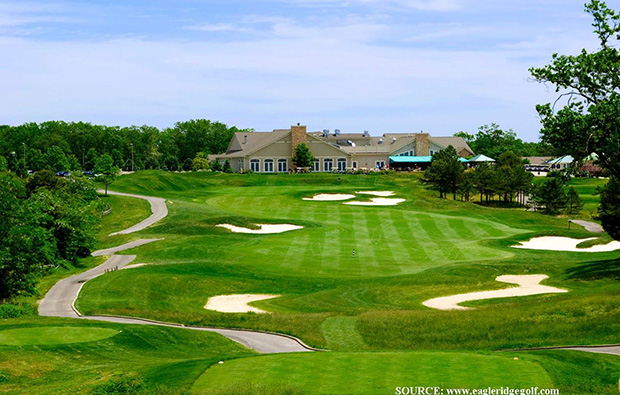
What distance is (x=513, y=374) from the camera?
16938 millimetres

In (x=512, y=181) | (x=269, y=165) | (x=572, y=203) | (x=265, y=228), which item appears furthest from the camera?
(x=269, y=165)

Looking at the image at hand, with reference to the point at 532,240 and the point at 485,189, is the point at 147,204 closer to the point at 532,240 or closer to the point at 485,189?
the point at 532,240

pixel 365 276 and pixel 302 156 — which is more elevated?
pixel 302 156

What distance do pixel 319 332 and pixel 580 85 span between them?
624 inches

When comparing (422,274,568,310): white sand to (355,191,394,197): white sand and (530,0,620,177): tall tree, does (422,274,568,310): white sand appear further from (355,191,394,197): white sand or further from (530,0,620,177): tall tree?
(355,191,394,197): white sand

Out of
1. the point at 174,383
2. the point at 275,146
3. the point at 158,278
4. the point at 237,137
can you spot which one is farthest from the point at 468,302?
the point at 237,137

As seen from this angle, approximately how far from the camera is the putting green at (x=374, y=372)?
16.2 metres

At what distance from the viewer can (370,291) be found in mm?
38406

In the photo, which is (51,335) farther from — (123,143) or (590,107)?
(123,143)

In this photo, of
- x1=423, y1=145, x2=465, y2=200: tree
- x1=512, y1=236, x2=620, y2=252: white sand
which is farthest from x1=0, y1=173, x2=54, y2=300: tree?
x1=423, y1=145, x2=465, y2=200: tree

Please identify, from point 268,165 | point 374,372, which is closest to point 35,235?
point 374,372

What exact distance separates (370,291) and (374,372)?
69.4 ft

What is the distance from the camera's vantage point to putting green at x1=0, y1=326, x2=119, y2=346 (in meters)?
23.3

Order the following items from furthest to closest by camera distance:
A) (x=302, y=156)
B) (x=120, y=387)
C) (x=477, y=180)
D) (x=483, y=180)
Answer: (x=302, y=156) < (x=477, y=180) < (x=483, y=180) < (x=120, y=387)
